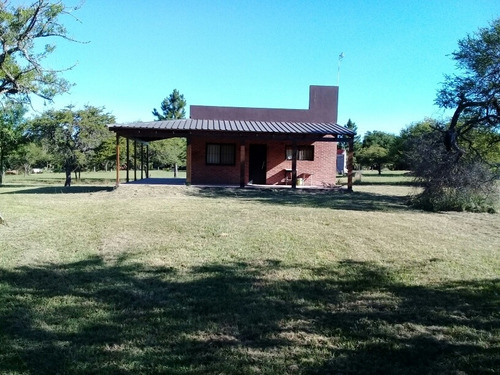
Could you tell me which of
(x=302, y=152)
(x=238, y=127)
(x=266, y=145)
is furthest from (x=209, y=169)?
(x=302, y=152)

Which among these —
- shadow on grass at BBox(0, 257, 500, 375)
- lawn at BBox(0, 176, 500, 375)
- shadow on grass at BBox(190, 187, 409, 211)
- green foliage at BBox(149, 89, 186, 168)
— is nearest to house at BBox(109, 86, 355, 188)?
shadow on grass at BBox(190, 187, 409, 211)

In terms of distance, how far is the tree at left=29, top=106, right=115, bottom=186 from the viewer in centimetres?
2553

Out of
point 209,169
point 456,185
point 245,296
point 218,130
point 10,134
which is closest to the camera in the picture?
point 245,296

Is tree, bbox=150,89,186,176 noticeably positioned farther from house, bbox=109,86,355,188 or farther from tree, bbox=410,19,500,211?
tree, bbox=410,19,500,211

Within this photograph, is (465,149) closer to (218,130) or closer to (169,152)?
(218,130)

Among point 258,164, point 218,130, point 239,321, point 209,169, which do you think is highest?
point 218,130

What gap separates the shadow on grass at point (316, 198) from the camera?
13242 millimetres

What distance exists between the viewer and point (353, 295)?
205 inches

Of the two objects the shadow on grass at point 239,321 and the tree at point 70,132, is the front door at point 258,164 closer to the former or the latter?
the tree at point 70,132

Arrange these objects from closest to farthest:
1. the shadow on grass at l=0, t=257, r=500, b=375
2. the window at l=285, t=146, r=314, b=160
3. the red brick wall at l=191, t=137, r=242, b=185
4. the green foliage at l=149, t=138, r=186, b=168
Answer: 1. the shadow on grass at l=0, t=257, r=500, b=375
2. the red brick wall at l=191, t=137, r=242, b=185
3. the window at l=285, t=146, r=314, b=160
4. the green foliage at l=149, t=138, r=186, b=168

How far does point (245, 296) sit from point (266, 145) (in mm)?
17158

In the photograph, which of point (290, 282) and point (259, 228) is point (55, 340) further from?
point (259, 228)

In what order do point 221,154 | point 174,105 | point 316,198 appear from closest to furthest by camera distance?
point 316,198, point 221,154, point 174,105

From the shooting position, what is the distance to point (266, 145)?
71.6ft
